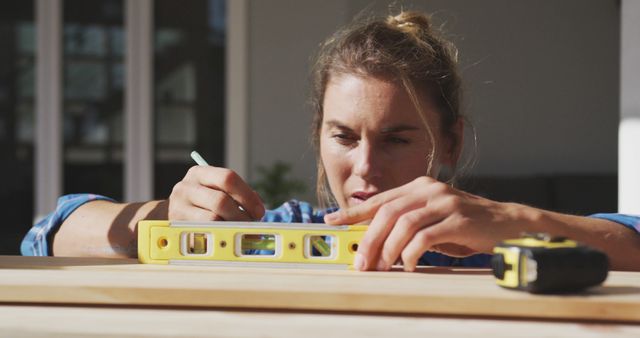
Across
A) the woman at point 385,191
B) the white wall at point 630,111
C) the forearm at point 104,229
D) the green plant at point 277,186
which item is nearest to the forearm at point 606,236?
the woman at point 385,191

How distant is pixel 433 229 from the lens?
82cm

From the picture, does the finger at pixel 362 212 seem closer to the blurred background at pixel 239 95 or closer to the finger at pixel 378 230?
the finger at pixel 378 230

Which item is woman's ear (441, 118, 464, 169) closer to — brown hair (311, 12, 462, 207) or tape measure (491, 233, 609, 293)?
brown hair (311, 12, 462, 207)

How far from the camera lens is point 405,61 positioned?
60.8 inches

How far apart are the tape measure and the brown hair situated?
82 cm

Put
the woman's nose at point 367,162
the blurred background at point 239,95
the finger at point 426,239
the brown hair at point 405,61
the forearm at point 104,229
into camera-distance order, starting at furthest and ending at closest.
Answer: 1. the blurred background at point 239,95
2. the brown hair at point 405,61
3. the woman's nose at point 367,162
4. the forearm at point 104,229
5. the finger at point 426,239

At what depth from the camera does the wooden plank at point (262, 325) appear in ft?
2.00

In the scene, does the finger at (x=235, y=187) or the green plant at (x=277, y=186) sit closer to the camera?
the finger at (x=235, y=187)

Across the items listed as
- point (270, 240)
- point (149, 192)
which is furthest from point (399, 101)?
point (149, 192)

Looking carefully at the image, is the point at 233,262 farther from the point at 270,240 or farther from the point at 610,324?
the point at 610,324

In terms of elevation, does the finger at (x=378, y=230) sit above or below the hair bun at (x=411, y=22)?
below

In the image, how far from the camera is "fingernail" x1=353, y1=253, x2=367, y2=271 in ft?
2.75

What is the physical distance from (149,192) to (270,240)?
442 cm

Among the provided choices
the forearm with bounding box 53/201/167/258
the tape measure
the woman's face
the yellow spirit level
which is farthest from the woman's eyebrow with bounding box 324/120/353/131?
the tape measure
